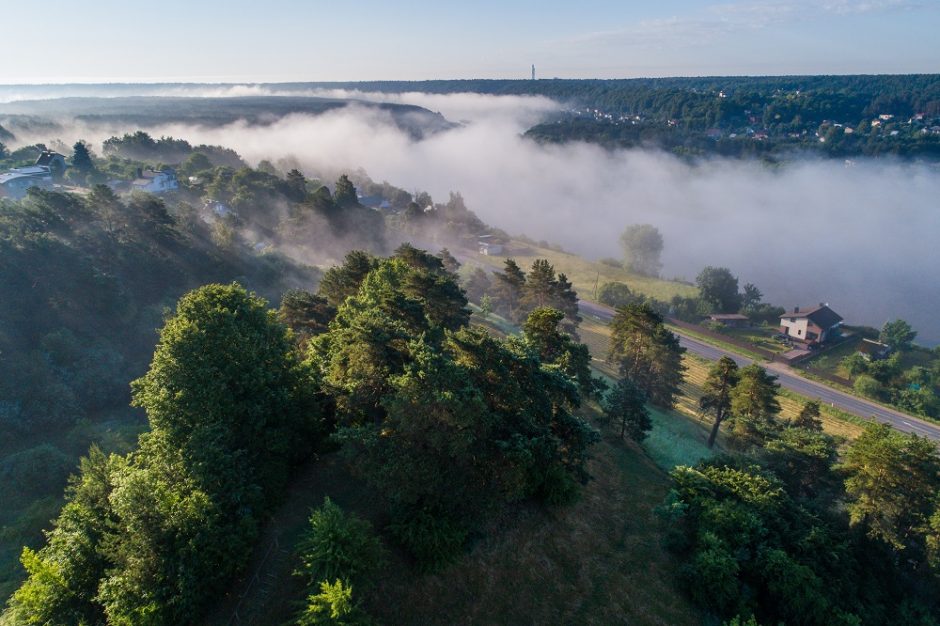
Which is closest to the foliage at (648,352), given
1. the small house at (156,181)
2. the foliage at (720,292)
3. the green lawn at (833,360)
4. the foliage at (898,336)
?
the green lawn at (833,360)

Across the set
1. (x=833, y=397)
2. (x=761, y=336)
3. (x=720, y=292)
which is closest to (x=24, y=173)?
(x=720, y=292)

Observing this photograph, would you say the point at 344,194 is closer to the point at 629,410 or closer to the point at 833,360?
the point at 629,410

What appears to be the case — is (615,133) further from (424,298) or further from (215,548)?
(215,548)

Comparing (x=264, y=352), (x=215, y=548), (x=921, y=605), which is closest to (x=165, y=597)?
(x=215, y=548)

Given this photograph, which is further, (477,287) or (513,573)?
(477,287)

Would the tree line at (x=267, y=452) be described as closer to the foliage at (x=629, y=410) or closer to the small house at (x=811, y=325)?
the foliage at (x=629, y=410)

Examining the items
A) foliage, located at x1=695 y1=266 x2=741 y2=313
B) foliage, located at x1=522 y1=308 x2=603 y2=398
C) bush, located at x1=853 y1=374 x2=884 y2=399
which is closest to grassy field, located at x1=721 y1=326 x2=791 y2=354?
foliage, located at x1=695 y1=266 x2=741 y2=313
